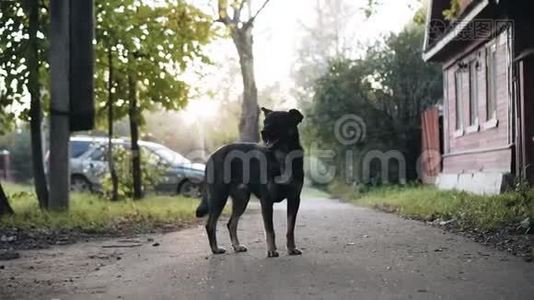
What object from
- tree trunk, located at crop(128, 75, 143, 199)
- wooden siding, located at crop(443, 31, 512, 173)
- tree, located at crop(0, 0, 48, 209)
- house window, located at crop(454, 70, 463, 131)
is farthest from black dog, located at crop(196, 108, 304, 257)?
house window, located at crop(454, 70, 463, 131)

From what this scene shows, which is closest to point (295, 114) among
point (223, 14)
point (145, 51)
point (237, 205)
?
point (237, 205)

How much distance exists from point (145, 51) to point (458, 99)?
984cm

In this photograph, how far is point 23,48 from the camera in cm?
1239

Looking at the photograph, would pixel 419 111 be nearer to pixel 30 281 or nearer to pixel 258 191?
pixel 258 191

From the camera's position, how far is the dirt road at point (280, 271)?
5500mm

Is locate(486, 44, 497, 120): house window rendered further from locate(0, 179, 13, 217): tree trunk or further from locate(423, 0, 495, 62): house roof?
locate(0, 179, 13, 217): tree trunk

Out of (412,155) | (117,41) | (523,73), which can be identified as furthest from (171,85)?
(412,155)

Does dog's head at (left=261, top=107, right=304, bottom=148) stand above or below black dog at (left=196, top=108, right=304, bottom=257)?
above

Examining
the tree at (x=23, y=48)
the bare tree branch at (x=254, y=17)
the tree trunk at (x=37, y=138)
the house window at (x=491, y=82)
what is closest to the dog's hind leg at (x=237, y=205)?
the tree at (x=23, y=48)

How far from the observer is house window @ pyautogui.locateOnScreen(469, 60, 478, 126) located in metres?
18.9

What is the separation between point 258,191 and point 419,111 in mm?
20968

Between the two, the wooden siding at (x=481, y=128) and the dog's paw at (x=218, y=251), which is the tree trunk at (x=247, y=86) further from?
the dog's paw at (x=218, y=251)

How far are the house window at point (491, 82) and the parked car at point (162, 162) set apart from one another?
925cm

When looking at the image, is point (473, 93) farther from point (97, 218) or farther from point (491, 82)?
point (97, 218)
